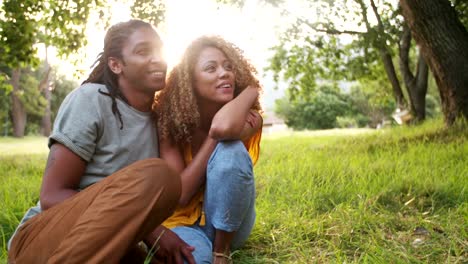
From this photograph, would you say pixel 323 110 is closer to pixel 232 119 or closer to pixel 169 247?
pixel 232 119

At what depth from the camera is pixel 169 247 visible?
214 cm

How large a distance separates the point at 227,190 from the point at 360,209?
1350mm

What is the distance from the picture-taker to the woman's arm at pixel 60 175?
199cm

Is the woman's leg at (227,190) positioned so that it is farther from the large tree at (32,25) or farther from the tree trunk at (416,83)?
the tree trunk at (416,83)

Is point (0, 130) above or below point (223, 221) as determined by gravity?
below

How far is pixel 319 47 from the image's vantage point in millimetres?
12508

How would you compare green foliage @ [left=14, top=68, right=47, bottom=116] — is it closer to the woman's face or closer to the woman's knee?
→ the woman's face

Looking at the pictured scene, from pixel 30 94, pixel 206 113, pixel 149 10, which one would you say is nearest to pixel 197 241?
pixel 206 113

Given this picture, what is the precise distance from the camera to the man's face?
7.90 ft

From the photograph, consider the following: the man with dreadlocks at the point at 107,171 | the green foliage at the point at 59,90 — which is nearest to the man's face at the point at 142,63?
the man with dreadlocks at the point at 107,171

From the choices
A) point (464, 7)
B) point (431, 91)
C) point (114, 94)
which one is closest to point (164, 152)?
point (114, 94)

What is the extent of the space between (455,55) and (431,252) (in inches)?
175

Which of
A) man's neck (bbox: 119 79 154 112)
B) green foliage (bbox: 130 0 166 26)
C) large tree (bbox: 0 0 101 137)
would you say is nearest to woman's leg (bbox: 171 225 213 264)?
man's neck (bbox: 119 79 154 112)

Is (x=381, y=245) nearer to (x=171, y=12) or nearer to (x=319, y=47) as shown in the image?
(x=171, y=12)
